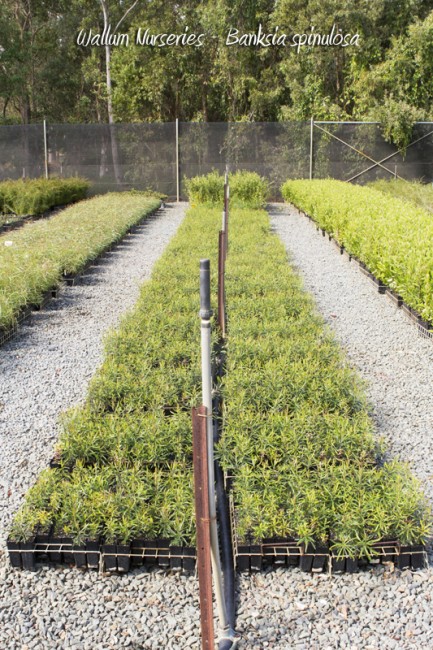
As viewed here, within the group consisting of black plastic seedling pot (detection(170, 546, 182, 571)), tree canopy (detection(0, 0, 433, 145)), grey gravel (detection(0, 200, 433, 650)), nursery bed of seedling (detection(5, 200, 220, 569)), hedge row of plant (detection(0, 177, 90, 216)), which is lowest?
grey gravel (detection(0, 200, 433, 650))

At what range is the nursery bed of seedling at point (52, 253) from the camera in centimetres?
630

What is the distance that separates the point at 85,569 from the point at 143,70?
22.7 meters

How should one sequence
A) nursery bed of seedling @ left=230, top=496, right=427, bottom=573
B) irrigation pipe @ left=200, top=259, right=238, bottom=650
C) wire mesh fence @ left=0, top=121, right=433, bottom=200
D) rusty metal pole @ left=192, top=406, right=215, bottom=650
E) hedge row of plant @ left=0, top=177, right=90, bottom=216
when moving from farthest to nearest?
wire mesh fence @ left=0, top=121, right=433, bottom=200, hedge row of plant @ left=0, top=177, right=90, bottom=216, nursery bed of seedling @ left=230, top=496, right=427, bottom=573, irrigation pipe @ left=200, top=259, right=238, bottom=650, rusty metal pole @ left=192, top=406, right=215, bottom=650

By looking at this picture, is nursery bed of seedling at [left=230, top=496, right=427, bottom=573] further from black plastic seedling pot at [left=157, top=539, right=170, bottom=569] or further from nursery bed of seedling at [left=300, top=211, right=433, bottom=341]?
nursery bed of seedling at [left=300, top=211, right=433, bottom=341]

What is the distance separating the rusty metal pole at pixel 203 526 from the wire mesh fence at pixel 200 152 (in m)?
17.3

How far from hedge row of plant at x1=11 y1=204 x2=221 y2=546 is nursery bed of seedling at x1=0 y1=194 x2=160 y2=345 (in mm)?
1690

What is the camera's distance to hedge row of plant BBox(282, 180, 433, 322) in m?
Result: 5.90

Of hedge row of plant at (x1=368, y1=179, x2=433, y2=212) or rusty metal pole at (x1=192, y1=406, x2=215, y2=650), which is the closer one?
rusty metal pole at (x1=192, y1=406, x2=215, y2=650)

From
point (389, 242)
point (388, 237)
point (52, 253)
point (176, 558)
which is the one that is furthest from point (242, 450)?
point (52, 253)

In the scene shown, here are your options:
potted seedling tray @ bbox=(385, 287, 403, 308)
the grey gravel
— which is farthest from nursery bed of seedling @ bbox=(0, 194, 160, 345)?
potted seedling tray @ bbox=(385, 287, 403, 308)

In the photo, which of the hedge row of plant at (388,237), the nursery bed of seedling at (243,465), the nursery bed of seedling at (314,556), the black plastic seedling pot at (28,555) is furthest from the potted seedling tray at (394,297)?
the black plastic seedling pot at (28,555)

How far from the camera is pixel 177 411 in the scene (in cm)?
368

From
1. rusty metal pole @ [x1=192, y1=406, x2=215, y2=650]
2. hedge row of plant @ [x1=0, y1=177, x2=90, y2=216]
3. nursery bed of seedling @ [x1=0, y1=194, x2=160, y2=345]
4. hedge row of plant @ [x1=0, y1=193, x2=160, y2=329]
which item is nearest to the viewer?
rusty metal pole @ [x1=192, y1=406, x2=215, y2=650]

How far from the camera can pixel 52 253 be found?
8.06 m
